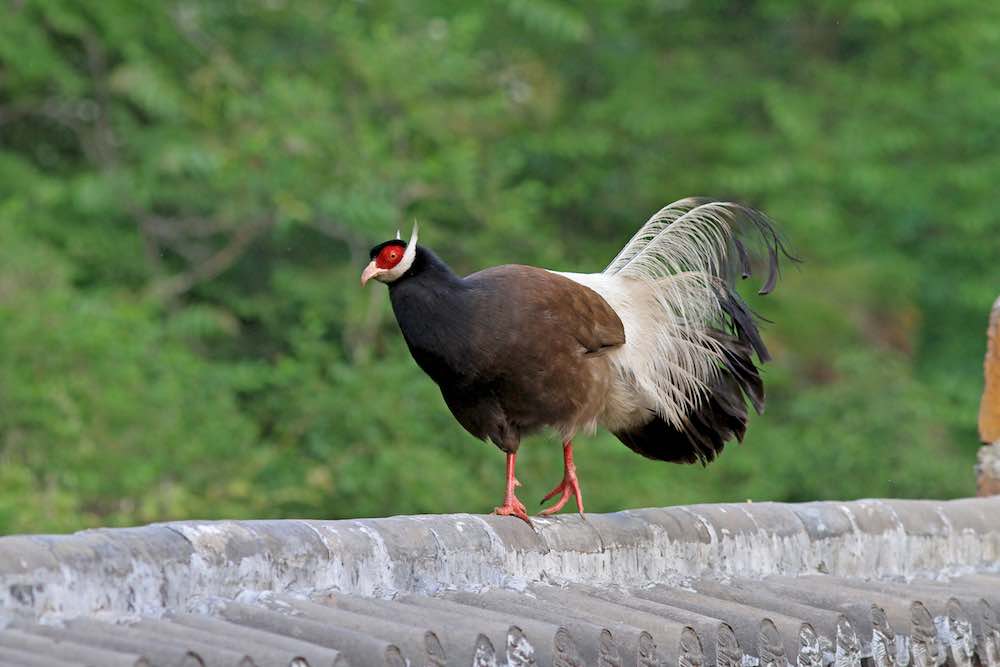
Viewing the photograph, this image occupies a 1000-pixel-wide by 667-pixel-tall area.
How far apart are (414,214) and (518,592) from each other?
28.4 ft

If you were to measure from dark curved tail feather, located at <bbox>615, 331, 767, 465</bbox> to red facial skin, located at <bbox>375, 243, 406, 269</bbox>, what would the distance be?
104 cm

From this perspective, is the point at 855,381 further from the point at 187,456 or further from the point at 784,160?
the point at 187,456

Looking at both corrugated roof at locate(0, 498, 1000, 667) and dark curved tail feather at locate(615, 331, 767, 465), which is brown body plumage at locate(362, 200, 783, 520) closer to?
dark curved tail feather at locate(615, 331, 767, 465)

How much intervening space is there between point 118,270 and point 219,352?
1028 mm

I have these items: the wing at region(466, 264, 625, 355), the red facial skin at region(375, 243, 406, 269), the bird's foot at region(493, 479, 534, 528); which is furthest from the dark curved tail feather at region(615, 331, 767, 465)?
the red facial skin at region(375, 243, 406, 269)

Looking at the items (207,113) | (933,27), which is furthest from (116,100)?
(933,27)

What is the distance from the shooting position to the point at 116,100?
13156 millimetres

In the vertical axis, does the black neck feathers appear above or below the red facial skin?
below

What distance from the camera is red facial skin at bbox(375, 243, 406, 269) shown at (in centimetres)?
425

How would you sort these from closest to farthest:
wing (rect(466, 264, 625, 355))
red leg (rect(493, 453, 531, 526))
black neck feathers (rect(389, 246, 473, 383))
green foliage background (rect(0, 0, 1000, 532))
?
red leg (rect(493, 453, 531, 526)) → black neck feathers (rect(389, 246, 473, 383)) → wing (rect(466, 264, 625, 355)) → green foliage background (rect(0, 0, 1000, 532))

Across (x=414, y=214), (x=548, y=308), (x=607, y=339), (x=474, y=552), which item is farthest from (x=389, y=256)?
(x=414, y=214)

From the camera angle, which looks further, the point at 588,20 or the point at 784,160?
the point at 588,20

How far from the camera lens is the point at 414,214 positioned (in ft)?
38.9

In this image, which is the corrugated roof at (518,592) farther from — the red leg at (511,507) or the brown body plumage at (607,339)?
the brown body plumage at (607,339)
